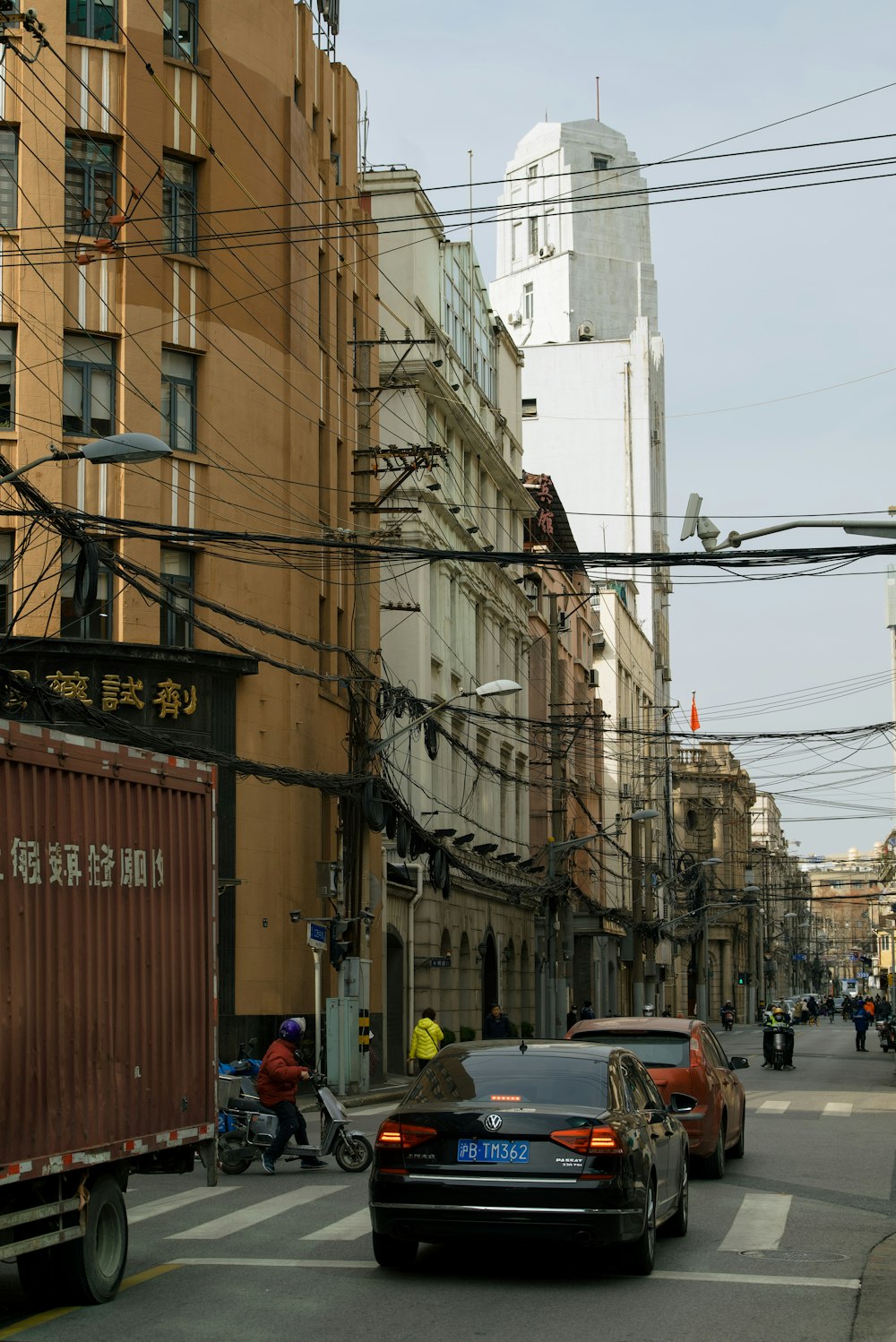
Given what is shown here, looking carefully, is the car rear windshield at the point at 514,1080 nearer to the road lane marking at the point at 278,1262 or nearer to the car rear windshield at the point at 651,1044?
the road lane marking at the point at 278,1262

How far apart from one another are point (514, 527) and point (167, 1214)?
1925 inches

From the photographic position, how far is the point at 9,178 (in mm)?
30984

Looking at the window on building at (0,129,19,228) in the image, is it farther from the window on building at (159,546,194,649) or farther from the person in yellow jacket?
the person in yellow jacket

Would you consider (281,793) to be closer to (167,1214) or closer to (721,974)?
(167,1214)

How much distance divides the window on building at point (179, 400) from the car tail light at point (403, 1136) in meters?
22.6

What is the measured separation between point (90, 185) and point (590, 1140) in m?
24.7

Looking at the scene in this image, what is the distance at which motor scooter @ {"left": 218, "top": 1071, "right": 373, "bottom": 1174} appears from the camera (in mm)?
18447

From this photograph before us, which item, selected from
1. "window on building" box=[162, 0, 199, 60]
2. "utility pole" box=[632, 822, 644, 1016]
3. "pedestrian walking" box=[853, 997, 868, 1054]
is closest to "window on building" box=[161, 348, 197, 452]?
"window on building" box=[162, 0, 199, 60]

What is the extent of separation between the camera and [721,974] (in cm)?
11925

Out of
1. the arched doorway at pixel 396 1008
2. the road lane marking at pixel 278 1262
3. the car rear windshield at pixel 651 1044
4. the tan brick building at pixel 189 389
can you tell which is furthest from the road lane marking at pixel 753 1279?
the arched doorway at pixel 396 1008

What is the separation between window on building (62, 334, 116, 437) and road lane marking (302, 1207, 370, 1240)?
19.3m

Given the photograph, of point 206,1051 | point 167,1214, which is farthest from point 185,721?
point 206,1051

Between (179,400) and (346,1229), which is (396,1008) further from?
(346,1229)

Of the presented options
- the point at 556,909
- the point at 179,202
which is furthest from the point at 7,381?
the point at 556,909
